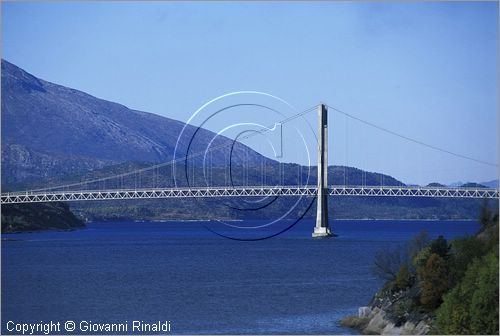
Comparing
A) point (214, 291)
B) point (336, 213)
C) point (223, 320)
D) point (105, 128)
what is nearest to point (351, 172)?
point (336, 213)

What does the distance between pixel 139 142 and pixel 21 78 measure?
23.3 meters

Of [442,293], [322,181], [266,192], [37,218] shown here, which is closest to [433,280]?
[442,293]

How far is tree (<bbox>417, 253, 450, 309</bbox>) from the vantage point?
74.5ft

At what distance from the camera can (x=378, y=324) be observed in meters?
23.7

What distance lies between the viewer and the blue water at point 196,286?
27.2m

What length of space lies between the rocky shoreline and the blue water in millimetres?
395

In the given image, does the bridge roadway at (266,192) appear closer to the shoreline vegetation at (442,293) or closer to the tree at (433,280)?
the shoreline vegetation at (442,293)

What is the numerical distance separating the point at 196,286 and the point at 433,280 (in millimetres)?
13623

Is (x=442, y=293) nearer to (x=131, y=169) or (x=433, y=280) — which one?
(x=433, y=280)

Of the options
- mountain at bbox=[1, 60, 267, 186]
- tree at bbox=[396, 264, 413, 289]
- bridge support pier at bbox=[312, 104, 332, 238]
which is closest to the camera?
tree at bbox=[396, 264, 413, 289]

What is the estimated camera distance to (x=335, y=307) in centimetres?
2862

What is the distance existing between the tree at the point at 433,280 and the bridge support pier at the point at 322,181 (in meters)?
32.1

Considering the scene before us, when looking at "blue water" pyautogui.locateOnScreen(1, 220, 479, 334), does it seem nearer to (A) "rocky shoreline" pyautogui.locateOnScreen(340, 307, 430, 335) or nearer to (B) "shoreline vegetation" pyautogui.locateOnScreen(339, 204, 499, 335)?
(A) "rocky shoreline" pyautogui.locateOnScreen(340, 307, 430, 335)

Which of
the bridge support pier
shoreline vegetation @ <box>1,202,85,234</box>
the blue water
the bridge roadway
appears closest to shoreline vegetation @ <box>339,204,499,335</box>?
the blue water
